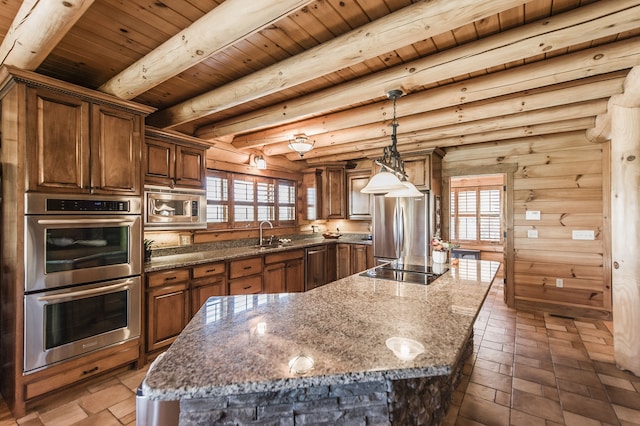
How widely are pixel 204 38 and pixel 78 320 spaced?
7.44ft

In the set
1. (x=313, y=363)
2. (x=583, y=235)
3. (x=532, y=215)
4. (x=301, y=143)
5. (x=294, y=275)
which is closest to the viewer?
(x=313, y=363)

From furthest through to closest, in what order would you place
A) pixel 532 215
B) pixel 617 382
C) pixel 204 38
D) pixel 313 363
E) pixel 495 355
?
pixel 532 215, pixel 495 355, pixel 617 382, pixel 204 38, pixel 313 363

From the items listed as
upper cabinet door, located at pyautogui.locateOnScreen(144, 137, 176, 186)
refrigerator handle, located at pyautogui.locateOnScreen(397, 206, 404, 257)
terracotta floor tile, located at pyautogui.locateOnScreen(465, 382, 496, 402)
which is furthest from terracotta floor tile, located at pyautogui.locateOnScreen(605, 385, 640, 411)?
upper cabinet door, located at pyautogui.locateOnScreen(144, 137, 176, 186)

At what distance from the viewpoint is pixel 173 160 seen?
10.5 ft

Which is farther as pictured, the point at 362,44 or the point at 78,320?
the point at 78,320

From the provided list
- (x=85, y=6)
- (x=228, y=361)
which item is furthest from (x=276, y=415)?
(x=85, y=6)

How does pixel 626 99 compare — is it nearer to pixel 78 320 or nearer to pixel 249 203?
pixel 249 203

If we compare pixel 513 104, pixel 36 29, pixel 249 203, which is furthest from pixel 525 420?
pixel 249 203

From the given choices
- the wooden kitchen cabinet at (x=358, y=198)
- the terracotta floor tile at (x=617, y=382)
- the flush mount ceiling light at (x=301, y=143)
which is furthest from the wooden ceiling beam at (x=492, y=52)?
the wooden kitchen cabinet at (x=358, y=198)

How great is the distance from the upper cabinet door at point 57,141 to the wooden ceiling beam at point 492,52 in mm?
1789

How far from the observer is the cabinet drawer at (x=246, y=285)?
3514 mm

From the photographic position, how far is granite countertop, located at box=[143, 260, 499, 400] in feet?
3.01

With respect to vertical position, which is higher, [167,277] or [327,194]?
[327,194]

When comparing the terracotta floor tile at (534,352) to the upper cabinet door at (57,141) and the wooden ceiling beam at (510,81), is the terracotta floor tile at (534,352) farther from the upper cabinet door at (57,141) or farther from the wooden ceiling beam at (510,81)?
the upper cabinet door at (57,141)
